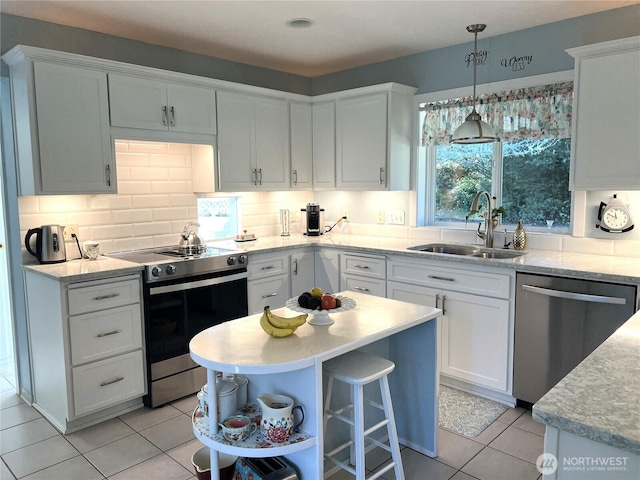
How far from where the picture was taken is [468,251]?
3.72m

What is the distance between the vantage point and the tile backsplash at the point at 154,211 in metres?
3.21

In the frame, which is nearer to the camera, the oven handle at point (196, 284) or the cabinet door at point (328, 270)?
the oven handle at point (196, 284)

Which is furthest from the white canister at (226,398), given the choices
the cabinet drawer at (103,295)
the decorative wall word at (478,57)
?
the decorative wall word at (478,57)

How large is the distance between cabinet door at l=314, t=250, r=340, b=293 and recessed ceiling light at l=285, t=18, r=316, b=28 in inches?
68.4

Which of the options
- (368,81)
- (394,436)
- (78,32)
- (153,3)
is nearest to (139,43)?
(78,32)

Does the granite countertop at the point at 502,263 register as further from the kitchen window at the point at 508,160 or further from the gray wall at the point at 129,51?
the gray wall at the point at 129,51

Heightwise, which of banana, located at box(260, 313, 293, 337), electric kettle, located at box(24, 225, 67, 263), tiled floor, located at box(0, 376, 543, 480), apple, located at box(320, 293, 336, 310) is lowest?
tiled floor, located at box(0, 376, 543, 480)

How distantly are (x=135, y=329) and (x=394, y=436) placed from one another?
177 centimetres

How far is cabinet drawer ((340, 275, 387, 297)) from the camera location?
12.2 feet

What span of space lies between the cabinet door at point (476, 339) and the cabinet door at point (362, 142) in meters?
1.27

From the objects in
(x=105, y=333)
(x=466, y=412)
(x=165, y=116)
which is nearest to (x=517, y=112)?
(x=466, y=412)

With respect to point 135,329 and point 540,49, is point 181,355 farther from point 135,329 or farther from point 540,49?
point 540,49

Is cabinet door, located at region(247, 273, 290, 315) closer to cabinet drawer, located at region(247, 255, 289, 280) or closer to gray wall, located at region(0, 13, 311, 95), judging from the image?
cabinet drawer, located at region(247, 255, 289, 280)

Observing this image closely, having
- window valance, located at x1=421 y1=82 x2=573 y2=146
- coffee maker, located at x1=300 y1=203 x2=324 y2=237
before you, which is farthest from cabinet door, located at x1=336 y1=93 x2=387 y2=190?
Answer: window valance, located at x1=421 y1=82 x2=573 y2=146
